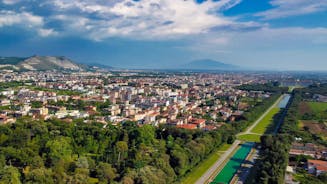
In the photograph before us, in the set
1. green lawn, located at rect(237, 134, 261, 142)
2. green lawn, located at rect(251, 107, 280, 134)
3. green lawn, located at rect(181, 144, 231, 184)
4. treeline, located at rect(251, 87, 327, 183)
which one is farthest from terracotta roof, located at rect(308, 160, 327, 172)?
green lawn, located at rect(251, 107, 280, 134)

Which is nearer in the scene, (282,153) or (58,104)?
(282,153)

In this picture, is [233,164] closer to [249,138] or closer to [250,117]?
[249,138]

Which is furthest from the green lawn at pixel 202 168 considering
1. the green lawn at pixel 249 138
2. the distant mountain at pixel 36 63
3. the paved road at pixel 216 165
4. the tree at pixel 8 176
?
the distant mountain at pixel 36 63

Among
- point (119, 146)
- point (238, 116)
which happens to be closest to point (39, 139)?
point (119, 146)

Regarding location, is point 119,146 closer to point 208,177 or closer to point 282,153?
point 208,177

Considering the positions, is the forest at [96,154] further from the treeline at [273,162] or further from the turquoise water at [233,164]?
the treeline at [273,162]

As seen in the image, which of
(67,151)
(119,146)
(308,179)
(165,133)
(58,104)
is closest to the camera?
(308,179)
